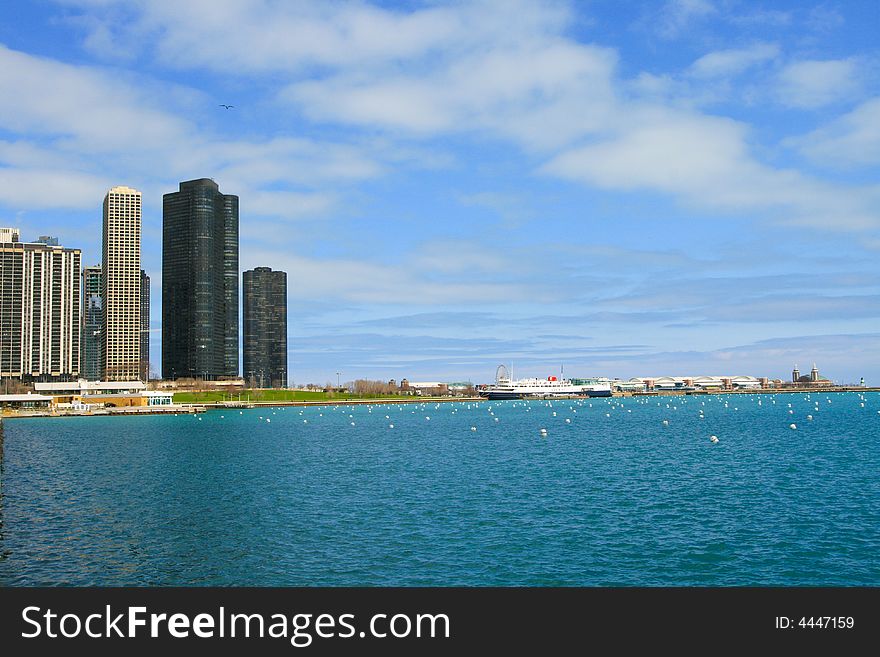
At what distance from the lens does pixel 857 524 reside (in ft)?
164

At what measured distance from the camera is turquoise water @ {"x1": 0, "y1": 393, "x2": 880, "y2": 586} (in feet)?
130

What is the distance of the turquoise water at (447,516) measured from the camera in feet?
130

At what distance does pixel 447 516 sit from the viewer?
54.4 m
